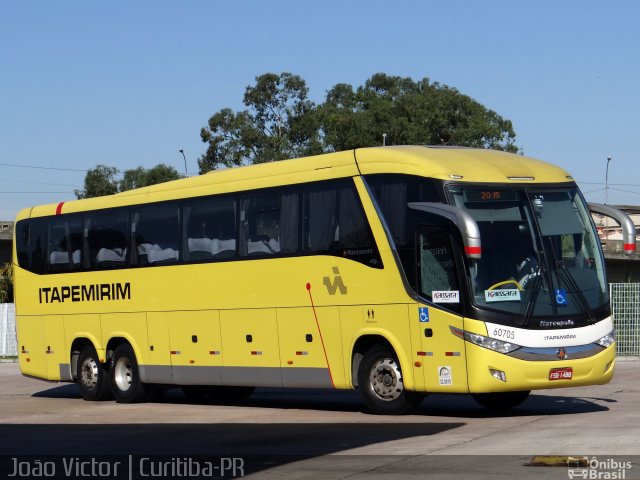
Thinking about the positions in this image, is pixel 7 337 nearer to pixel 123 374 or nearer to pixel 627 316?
pixel 627 316

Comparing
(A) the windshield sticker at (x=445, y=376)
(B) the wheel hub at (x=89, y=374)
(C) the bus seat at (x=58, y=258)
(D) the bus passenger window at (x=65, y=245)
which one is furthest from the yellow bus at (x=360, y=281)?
(C) the bus seat at (x=58, y=258)

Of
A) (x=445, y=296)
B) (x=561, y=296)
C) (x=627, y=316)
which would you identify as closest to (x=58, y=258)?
(x=445, y=296)

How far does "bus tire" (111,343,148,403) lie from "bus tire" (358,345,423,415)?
6.27 metres

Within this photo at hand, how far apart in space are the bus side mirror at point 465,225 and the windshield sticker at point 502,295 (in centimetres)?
60

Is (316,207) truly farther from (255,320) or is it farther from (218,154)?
(218,154)

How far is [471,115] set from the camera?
106375 millimetres

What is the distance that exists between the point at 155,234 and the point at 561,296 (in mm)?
8406

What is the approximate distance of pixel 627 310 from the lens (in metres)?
32.2

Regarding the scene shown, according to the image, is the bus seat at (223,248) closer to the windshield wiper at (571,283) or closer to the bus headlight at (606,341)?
the windshield wiper at (571,283)

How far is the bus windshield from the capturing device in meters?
16.8

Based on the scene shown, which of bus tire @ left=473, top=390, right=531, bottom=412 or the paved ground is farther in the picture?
bus tire @ left=473, top=390, right=531, bottom=412

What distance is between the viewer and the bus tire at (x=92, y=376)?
24.3m

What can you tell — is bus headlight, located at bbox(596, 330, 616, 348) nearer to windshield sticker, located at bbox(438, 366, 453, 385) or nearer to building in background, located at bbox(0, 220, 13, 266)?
windshield sticker, located at bbox(438, 366, 453, 385)

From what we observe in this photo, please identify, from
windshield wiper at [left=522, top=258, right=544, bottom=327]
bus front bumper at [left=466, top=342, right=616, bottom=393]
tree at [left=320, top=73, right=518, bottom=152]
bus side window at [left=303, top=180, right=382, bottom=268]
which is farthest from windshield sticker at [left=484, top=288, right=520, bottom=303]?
tree at [left=320, top=73, right=518, bottom=152]
